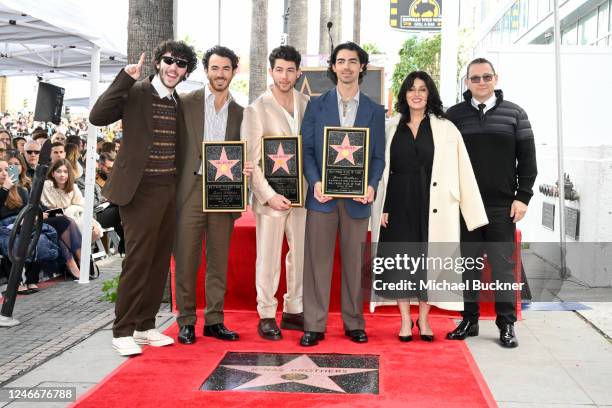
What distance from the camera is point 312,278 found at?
6.01 m

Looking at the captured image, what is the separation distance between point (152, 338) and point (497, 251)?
268cm

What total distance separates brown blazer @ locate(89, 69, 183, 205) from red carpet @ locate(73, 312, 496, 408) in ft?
3.89

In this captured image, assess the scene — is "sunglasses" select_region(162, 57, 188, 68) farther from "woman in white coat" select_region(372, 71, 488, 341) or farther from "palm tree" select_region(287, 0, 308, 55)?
"palm tree" select_region(287, 0, 308, 55)

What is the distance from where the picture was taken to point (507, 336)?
5.97 meters

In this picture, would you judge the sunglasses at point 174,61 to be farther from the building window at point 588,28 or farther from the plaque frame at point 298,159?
the building window at point 588,28

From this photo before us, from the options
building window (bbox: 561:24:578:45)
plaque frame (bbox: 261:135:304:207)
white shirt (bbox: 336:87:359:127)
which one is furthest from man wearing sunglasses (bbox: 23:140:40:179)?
building window (bbox: 561:24:578:45)

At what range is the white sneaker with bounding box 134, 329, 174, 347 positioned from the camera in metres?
5.82

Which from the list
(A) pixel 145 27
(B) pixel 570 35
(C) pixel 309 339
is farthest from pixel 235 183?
(B) pixel 570 35

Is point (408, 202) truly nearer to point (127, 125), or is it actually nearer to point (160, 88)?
point (160, 88)

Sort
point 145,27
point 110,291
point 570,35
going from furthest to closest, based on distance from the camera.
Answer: point 570,35
point 110,291
point 145,27

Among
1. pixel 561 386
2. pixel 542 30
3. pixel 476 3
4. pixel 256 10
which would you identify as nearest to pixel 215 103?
pixel 561 386

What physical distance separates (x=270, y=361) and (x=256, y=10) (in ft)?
38.0

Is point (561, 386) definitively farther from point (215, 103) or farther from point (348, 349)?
point (215, 103)

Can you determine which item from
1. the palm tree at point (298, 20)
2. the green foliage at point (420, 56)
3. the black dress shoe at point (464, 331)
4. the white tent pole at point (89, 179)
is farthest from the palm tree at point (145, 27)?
the green foliage at point (420, 56)
